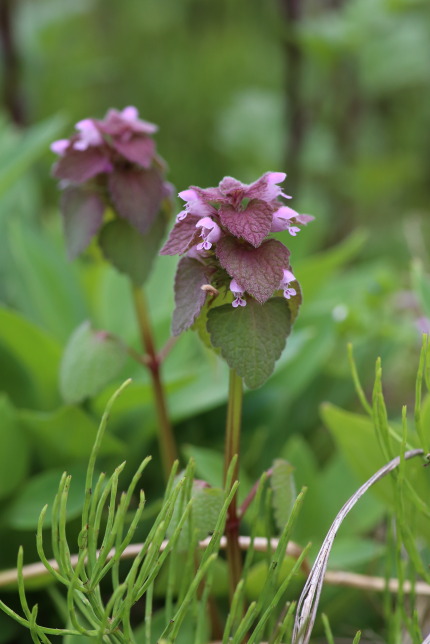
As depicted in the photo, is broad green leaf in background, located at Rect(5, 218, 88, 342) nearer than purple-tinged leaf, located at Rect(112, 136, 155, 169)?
No

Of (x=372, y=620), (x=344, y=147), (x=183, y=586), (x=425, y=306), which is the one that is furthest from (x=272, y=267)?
(x=344, y=147)

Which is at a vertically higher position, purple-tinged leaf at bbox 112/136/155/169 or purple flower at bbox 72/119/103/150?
purple flower at bbox 72/119/103/150

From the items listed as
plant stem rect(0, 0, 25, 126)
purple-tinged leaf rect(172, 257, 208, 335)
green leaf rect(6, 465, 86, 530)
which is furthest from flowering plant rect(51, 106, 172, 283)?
plant stem rect(0, 0, 25, 126)

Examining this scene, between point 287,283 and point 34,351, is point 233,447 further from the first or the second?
point 34,351

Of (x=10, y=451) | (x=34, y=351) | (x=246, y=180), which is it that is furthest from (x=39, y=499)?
(x=246, y=180)

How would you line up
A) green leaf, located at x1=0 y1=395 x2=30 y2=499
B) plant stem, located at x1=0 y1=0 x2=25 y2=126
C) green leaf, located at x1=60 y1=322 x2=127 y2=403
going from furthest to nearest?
plant stem, located at x1=0 y1=0 x2=25 y2=126 < green leaf, located at x1=0 y1=395 x2=30 y2=499 < green leaf, located at x1=60 y1=322 x2=127 y2=403

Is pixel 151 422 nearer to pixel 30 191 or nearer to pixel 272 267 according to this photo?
pixel 272 267

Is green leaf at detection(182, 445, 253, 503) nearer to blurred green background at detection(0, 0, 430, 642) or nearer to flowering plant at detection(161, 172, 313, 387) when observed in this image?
blurred green background at detection(0, 0, 430, 642)

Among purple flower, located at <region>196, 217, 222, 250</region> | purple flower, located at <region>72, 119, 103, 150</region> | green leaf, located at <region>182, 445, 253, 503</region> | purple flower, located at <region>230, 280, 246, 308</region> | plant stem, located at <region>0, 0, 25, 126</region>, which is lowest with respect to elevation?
green leaf, located at <region>182, 445, 253, 503</region>
